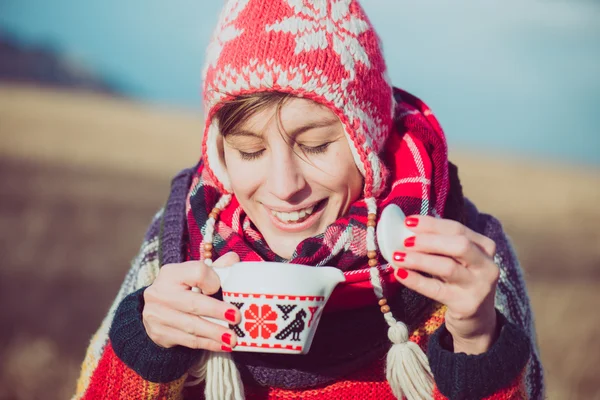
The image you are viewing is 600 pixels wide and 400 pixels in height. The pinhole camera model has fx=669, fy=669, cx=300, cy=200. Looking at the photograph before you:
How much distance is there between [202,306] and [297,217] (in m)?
0.62

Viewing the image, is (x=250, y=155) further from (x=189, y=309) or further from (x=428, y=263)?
(x=428, y=263)

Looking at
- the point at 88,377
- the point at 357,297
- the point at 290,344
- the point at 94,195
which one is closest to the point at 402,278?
the point at 290,344

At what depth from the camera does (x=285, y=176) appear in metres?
2.26

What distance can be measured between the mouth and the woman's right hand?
437 millimetres

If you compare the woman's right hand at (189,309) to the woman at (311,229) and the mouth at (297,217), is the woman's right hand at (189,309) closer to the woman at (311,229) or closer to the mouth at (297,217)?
the woman at (311,229)

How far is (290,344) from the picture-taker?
1883mm

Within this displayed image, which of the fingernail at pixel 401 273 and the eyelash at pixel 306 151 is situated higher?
the eyelash at pixel 306 151

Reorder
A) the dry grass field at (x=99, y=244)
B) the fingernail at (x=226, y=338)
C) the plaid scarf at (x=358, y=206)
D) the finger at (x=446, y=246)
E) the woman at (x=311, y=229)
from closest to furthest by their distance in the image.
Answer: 1. the finger at (x=446, y=246)
2. the fingernail at (x=226, y=338)
3. the woman at (x=311, y=229)
4. the plaid scarf at (x=358, y=206)
5. the dry grass field at (x=99, y=244)

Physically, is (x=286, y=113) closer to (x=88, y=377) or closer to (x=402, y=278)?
(x=402, y=278)

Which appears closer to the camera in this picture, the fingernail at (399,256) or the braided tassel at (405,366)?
the fingernail at (399,256)

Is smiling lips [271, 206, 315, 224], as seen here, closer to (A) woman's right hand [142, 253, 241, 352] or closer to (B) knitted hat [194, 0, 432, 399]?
(B) knitted hat [194, 0, 432, 399]

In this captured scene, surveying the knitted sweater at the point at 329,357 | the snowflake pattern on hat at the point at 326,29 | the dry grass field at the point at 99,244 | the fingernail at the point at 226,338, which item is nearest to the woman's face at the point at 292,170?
the snowflake pattern on hat at the point at 326,29

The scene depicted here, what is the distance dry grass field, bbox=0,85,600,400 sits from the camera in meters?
4.68

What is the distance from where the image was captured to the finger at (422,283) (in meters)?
1.85
